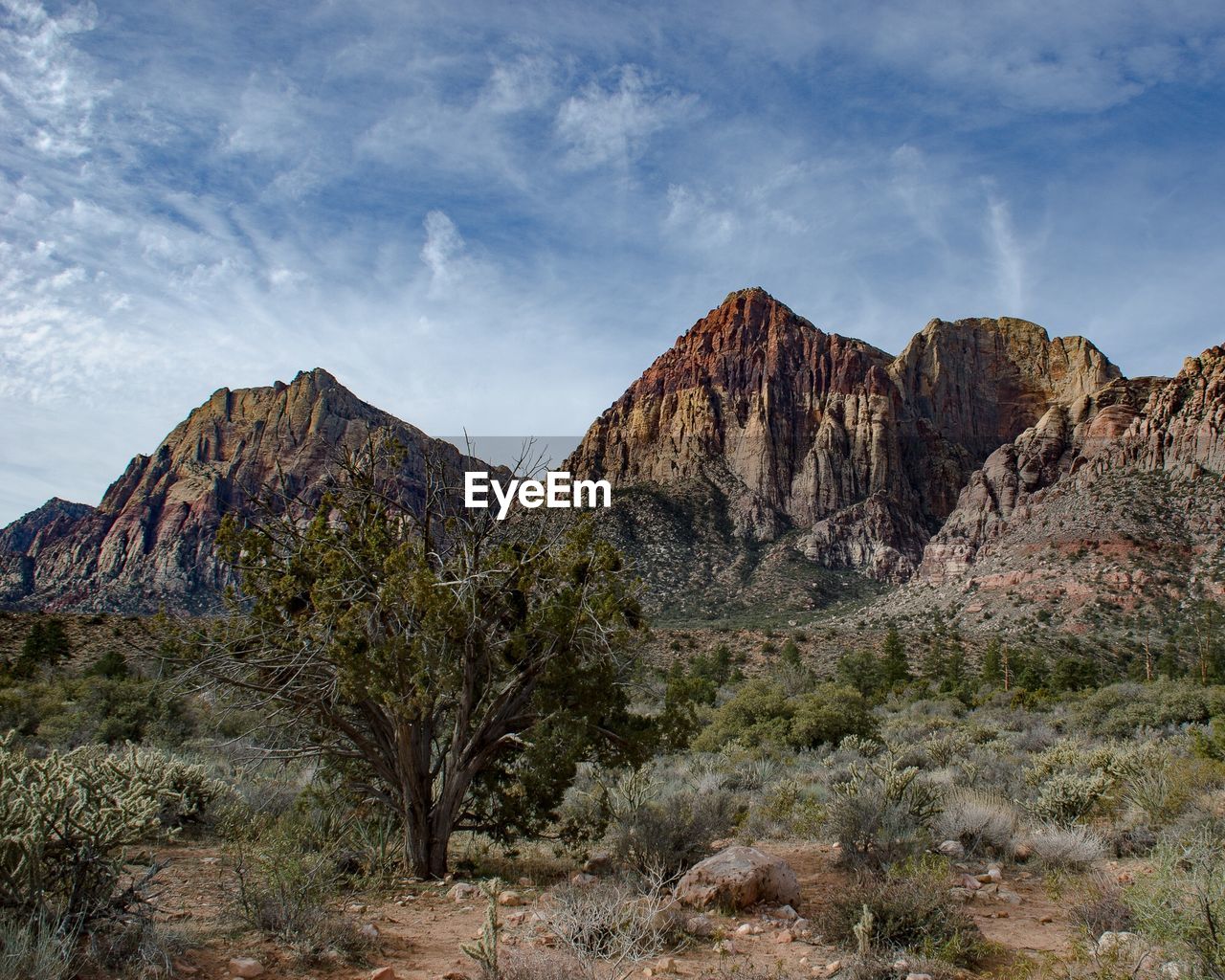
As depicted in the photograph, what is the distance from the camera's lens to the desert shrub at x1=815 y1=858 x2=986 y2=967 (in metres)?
5.62

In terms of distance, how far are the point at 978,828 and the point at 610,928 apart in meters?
6.00

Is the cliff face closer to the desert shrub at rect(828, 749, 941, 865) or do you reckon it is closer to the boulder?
the desert shrub at rect(828, 749, 941, 865)

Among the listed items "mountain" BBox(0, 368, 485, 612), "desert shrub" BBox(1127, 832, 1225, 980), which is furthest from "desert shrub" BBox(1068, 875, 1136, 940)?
"mountain" BBox(0, 368, 485, 612)

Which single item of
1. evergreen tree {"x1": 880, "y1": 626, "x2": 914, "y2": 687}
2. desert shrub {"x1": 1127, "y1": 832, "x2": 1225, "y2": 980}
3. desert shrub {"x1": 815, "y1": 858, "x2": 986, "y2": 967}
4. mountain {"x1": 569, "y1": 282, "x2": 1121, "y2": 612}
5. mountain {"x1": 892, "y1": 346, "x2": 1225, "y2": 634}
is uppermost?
mountain {"x1": 569, "y1": 282, "x2": 1121, "y2": 612}

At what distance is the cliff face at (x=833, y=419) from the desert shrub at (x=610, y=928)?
293 feet

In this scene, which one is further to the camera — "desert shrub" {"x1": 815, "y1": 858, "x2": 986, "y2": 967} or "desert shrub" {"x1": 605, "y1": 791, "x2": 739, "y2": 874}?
"desert shrub" {"x1": 605, "y1": 791, "x2": 739, "y2": 874}

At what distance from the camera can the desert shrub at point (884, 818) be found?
8.05 m

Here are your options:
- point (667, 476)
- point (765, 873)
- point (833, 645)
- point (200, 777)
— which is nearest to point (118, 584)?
point (667, 476)

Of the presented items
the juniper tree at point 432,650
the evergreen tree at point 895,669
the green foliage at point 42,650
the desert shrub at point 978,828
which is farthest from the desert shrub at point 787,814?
the green foliage at point 42,650

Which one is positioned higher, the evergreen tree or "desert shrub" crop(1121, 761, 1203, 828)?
"desert shrub" crop(1121, 761, 1203, 828)

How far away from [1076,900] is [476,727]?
19.8ft

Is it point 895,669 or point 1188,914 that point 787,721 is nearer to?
point 1188,914

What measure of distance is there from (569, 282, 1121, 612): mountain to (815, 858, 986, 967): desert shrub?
Answer: 249ft

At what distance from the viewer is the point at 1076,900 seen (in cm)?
663
